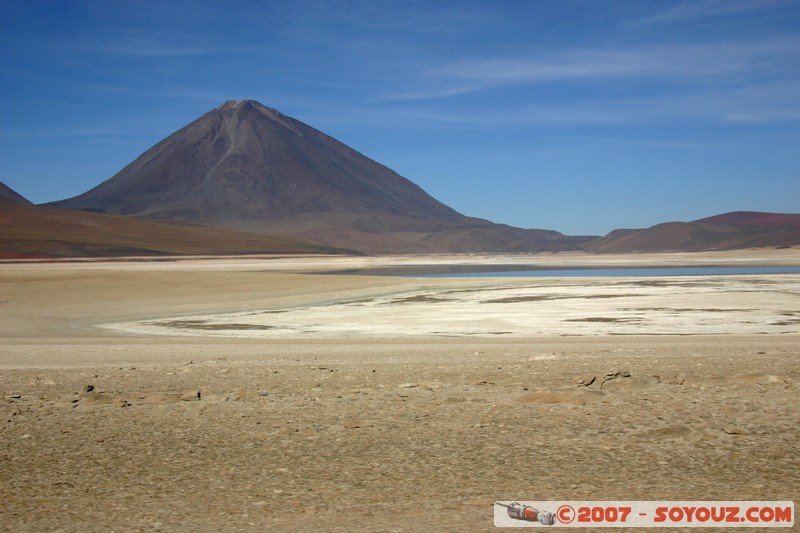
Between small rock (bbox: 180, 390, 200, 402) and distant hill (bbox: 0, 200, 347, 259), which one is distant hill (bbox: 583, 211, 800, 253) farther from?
small rock (bbox: 180, 390, 200, 402)

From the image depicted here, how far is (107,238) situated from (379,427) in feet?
438

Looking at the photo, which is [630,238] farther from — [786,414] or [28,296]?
[786,414]

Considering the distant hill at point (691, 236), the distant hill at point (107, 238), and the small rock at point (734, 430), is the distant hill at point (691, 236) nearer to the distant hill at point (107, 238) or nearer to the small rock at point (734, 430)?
the distant hill at point (107, 238)

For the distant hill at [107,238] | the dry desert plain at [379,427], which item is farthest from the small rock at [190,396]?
the distant hill at [107,238]

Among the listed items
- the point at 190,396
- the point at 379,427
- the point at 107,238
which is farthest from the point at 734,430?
the point at 107,238

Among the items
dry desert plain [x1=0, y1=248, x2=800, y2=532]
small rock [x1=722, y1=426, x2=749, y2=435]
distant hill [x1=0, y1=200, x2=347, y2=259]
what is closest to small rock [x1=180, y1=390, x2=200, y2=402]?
dry desert plain [x1=0, y1=248, x2=800, y2=532]

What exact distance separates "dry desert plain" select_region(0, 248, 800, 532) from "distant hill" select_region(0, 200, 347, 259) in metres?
93.6

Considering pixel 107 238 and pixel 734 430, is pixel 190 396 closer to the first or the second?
pixel 734 430

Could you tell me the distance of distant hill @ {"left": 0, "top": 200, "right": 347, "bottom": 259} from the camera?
4247 inches

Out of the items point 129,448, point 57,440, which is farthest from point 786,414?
point 57,440

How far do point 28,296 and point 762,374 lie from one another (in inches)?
1015

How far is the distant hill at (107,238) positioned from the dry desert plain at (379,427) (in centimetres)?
9362

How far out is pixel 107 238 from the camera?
430 feet

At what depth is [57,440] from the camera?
→ 6465 mm
